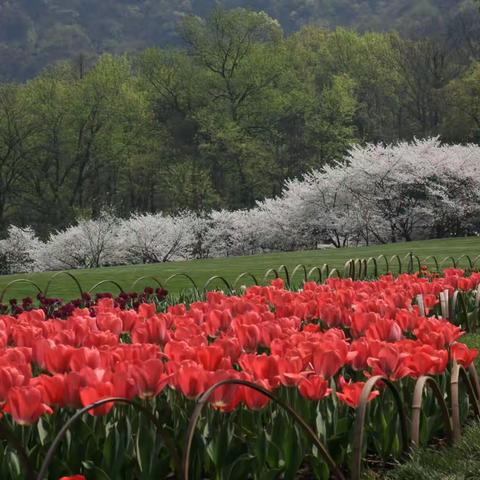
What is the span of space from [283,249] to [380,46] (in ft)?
85.1

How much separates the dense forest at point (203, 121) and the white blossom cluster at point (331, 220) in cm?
772

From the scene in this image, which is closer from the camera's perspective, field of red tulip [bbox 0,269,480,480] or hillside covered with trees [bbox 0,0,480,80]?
field of red tulip [bbox 0,269,480,480]

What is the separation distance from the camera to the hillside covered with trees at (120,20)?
3563 inches

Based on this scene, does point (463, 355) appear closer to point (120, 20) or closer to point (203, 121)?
point (203, 121)

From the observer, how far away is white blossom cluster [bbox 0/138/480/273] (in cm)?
2869

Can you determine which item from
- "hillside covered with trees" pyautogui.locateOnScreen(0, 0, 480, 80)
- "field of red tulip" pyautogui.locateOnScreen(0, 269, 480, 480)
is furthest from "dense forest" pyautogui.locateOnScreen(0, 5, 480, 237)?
"field of red tulip" pyautogui.locateOnScreen(0, 269, 480, 480)

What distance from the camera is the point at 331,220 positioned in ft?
101

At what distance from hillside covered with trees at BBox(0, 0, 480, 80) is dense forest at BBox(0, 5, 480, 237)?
2663 centimetres

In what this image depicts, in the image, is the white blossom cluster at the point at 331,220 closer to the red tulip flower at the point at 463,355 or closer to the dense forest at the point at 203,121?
the dense forest at the point at 203,121

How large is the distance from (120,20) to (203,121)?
266 feet

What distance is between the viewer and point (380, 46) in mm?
53531

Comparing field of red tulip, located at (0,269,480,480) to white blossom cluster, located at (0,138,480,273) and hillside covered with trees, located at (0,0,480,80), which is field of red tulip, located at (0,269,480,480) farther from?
hillside covered with trees, located at (0,0,480,80)

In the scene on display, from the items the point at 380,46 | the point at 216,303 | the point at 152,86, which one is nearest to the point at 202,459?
the point at 216,303

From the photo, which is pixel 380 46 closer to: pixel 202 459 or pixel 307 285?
pixel 307 285
